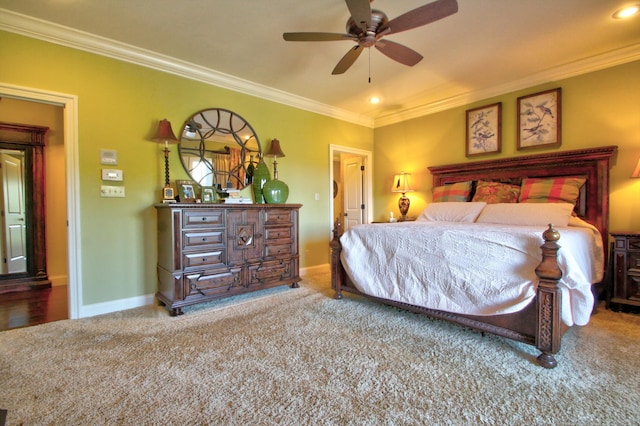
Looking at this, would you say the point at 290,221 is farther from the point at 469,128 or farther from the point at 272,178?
the point at 469,128

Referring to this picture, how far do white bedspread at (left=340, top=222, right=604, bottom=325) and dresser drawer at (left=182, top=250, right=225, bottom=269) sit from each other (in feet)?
4.34

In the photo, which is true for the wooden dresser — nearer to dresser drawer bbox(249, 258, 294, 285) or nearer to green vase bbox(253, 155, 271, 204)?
dresser drawer bbox(249, 258, 294, 285)

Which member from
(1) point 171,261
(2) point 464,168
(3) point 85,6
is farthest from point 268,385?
(2) point 464,168

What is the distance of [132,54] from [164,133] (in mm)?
812

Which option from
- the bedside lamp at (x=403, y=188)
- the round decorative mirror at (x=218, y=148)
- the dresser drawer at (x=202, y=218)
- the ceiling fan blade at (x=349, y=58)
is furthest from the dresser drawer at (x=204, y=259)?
the bedside lamp at (x=403, y=188)

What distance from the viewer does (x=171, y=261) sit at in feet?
9.10

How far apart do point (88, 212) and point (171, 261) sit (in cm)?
90

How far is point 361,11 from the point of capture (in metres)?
1.92

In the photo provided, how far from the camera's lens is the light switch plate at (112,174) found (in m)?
2.85

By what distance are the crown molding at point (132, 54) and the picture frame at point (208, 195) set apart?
126 centimetres

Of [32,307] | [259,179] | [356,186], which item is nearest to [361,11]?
[259,179]

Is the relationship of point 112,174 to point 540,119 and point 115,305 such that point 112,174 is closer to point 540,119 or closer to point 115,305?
point 115,305

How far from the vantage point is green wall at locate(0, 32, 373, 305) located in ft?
8.55

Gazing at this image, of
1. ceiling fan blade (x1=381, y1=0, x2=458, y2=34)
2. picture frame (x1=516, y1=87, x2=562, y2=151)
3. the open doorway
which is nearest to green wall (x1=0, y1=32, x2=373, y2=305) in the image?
ceiling fan blade (x1=381, y1=0, x2=458, y2=34)
